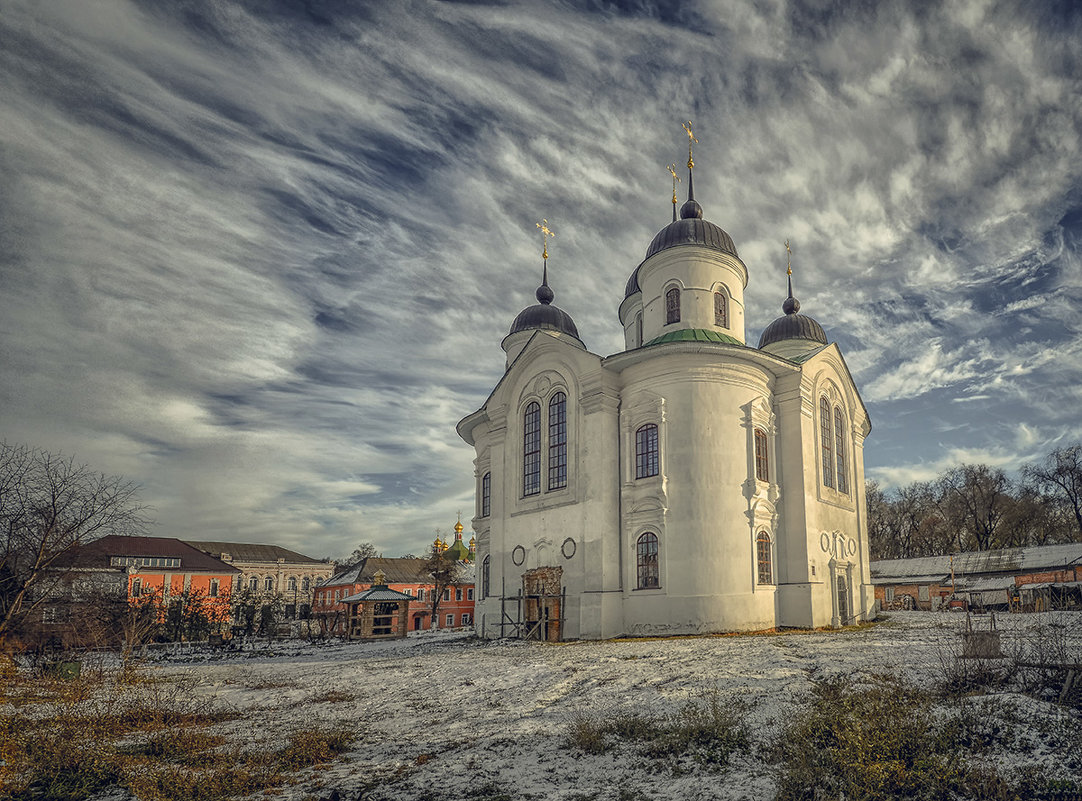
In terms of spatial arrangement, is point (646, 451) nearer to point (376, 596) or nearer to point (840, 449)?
point (840, 449)

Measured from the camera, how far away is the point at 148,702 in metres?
12.7

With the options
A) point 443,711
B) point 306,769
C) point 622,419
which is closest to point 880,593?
point 622,419

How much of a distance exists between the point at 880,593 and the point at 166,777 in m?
44.8

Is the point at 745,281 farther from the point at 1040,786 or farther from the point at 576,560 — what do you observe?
the point at 1040,786

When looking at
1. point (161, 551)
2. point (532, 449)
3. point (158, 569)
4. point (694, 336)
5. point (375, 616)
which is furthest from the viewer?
point (161, 551)

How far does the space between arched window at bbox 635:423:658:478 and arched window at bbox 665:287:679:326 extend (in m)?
4.85

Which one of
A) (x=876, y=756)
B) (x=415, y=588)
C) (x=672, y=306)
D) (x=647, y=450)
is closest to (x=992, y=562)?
(x=672, y=306)

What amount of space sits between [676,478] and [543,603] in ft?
20.2

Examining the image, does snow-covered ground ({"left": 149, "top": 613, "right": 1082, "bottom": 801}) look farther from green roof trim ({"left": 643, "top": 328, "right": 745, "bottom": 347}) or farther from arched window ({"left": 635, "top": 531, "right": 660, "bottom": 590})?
green roof trim ({"left": 643, "top": 328, "right": 745, "bottom": 347})

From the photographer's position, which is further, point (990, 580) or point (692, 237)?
point (990, 580)

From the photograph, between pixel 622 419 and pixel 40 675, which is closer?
pixel 40 675

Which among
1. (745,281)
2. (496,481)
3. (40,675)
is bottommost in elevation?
(40,675)

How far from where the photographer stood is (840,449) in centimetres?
2961

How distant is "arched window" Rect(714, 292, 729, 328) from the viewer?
1072 inches
